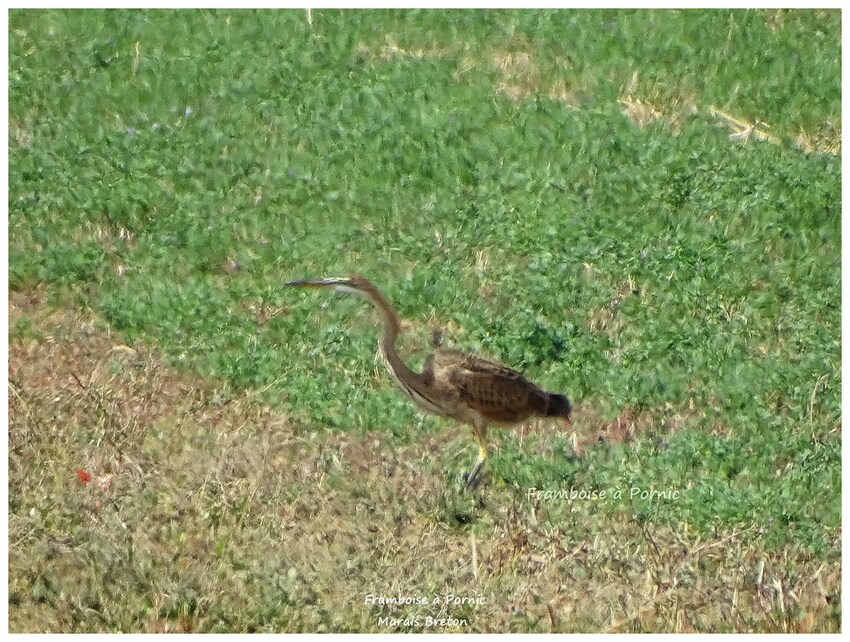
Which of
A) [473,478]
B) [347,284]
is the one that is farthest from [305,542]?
[347,284]

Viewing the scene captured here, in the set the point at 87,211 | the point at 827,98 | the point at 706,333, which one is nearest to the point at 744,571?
the point at 706,333

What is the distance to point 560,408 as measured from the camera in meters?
7.34

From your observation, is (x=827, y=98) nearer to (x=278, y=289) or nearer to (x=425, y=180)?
(x=425, y=180)

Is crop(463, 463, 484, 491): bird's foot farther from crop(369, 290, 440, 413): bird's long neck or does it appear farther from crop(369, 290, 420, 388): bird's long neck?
crop(369, 290, 420, 388): bird's long neck

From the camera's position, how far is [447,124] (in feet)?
26.5

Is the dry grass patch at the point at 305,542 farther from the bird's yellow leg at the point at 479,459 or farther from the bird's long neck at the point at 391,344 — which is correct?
the bird's long neck at the point at 391,344

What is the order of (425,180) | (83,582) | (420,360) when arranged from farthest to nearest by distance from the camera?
1. (425,180)
2. (420,360)
3. (83,582)

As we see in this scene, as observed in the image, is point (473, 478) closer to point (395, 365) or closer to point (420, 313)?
point (395, 365)

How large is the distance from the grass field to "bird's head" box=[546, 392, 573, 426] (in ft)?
0.24

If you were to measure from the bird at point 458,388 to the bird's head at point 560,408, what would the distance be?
0.08 meters

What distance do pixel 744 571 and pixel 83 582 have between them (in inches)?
121

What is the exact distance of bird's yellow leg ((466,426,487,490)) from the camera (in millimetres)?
7156

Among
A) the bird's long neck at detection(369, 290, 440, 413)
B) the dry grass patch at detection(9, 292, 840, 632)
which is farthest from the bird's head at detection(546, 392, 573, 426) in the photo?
the bird's long neck at detection(369, 290, 440, 413)

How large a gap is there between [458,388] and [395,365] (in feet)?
1.08
